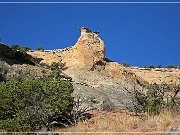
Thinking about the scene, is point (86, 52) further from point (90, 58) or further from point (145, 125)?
point (145, 125)

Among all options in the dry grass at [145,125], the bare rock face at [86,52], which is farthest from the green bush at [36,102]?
the bare rock face at [86,52]

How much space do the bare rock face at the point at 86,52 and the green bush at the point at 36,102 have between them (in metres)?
27.5

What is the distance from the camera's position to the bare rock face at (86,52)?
4409 centimetres

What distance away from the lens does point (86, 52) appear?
44656 millimetres

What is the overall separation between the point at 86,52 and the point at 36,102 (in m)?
29.9

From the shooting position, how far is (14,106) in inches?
596

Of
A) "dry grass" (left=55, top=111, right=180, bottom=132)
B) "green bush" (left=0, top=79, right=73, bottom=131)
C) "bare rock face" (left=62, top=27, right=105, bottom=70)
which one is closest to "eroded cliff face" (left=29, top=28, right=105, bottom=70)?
"bare rock face" (left=62, top=27, right=105, bottom=70)

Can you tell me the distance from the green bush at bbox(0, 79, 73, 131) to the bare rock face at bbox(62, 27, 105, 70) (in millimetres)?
27467

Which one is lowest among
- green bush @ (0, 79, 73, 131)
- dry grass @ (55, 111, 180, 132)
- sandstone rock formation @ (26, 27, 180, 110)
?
dry grass @ (55, 111, 180, 132)

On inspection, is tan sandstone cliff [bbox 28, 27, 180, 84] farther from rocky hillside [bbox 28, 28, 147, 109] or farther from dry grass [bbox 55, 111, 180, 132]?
dry grass [bbox 55, 111, 180, 132]

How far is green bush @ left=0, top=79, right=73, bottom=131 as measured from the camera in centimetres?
1423

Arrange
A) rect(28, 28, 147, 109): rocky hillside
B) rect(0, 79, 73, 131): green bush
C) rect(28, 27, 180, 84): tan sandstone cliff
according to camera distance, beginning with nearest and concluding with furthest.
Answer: rect(0, 79, 73, 131): green bush
rect(28, 28, 147, 109): rocky hillside
rect(28, 27, 180, 84): tan sandstone cliff

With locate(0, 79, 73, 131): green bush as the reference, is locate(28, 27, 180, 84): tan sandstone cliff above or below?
above

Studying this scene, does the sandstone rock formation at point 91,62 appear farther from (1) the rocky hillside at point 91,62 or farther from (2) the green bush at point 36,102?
(2) the green bush at point 36,102
